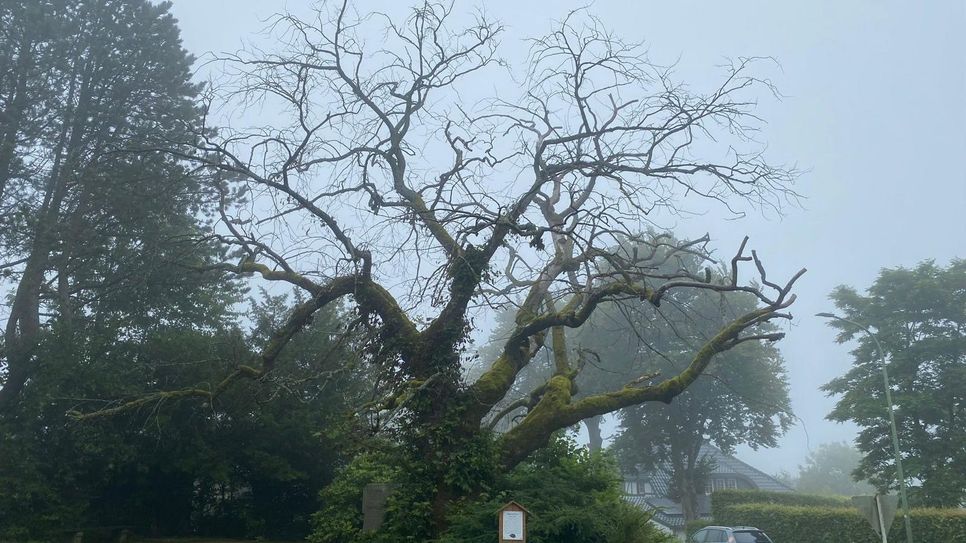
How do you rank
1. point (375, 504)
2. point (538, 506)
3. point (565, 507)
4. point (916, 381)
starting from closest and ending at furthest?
point (565, 507), point (538, 506), point (375, 504), point (916, 381)

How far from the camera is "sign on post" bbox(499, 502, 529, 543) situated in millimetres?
12180

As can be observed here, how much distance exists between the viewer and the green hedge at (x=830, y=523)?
2798 cm

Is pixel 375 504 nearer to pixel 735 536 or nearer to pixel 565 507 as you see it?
pixel 565 507

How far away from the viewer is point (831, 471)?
137625 mm

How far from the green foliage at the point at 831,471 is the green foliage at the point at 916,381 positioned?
72.7 m

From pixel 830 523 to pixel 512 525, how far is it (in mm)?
24877

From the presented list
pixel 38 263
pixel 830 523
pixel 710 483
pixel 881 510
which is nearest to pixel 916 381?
pixel 830 523

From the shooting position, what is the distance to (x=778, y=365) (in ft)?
158

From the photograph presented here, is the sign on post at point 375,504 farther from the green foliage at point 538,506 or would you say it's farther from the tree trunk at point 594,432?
the tree trunk at point 594,432

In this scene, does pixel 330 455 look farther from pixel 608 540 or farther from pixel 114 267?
pixel 608 540

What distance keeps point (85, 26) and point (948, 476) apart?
37.0m

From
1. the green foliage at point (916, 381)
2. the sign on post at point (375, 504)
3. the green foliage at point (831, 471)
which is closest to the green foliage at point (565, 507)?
the sign on post at point (375, 504)

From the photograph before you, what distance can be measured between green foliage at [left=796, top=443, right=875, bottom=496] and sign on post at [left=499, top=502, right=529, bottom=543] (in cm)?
10277

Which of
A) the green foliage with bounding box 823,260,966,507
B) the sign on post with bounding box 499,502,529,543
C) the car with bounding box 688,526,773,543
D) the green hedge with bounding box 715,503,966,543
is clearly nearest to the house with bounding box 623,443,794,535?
the green hedge with bounding box 715,503,966,543
